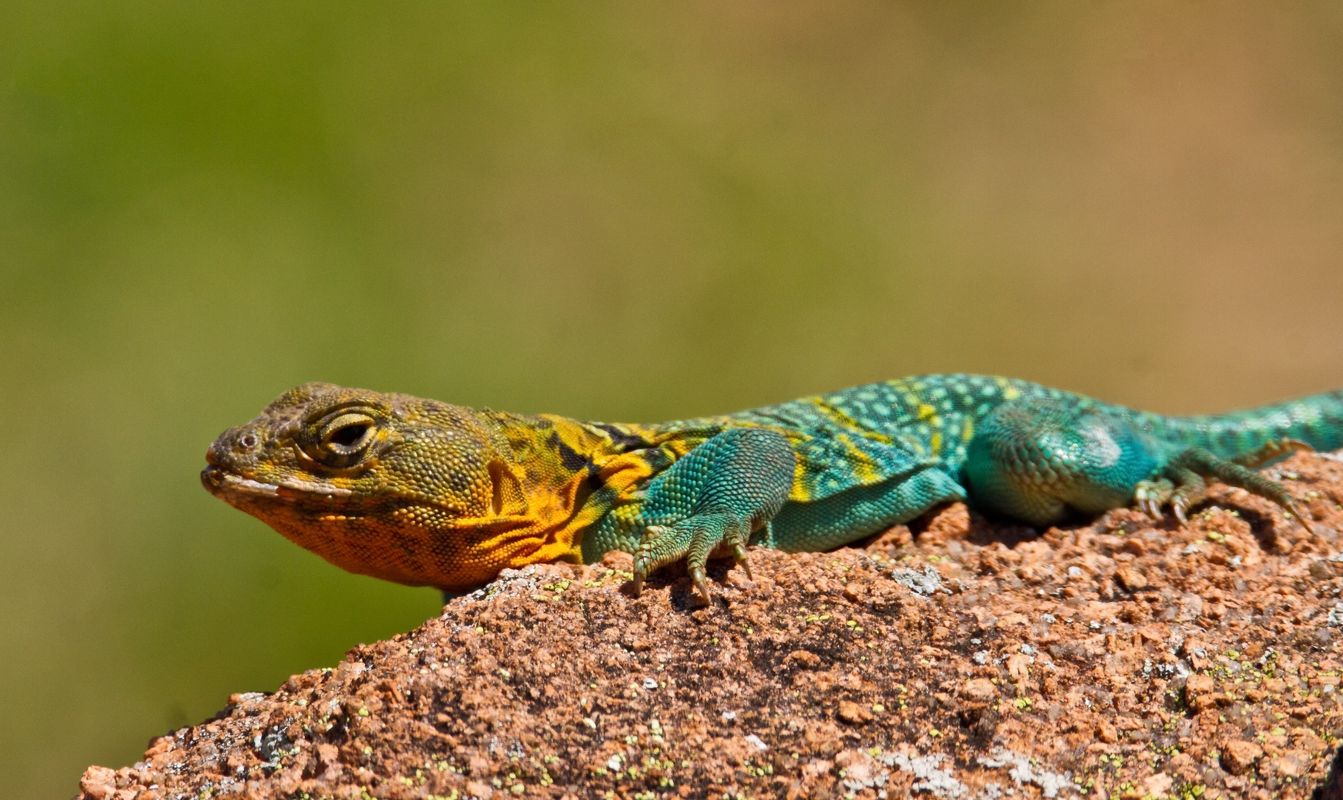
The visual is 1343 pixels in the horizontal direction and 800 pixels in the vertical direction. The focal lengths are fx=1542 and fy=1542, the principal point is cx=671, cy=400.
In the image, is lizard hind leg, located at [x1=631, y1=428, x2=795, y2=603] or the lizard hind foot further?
the lizard hind foot

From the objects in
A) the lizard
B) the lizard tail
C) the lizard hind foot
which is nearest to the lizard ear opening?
the lizard

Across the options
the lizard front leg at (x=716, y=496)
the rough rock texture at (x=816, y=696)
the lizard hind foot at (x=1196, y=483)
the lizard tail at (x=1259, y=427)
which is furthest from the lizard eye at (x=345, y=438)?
the lizard tail at (x=1259, y=427)

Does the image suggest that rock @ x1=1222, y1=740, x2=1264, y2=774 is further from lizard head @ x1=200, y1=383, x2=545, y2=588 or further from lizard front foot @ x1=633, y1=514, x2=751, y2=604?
lizard head @ x1=200, y1=383, x2=545, y2=588

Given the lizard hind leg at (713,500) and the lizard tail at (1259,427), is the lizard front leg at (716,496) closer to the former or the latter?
the lizard hind leg at (713,500)

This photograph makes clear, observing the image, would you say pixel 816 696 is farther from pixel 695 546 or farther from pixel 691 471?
pixel 691 471

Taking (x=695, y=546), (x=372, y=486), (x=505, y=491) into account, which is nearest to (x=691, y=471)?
(x=505, y=491)

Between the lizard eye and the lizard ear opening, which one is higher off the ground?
the lizard eye

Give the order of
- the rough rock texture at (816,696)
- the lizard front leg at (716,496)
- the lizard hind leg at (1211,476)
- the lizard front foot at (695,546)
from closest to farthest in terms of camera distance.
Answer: the rough rock texture at (816,696)
the lizard front foot at (695,546)
the lizard front leg at (716,496)
the lizard hind leg at (1211,476)
